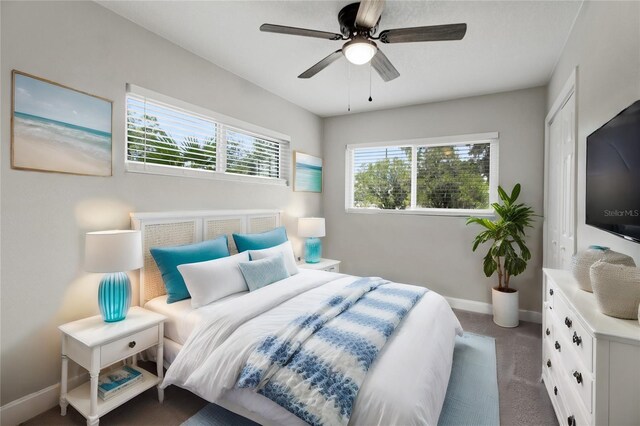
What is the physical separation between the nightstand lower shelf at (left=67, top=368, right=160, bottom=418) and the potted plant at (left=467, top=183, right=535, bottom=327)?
335 centimetres

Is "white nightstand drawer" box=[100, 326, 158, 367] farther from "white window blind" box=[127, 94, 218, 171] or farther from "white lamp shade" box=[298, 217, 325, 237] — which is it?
"white lamp shade" box=[298, 217, 325, 237]

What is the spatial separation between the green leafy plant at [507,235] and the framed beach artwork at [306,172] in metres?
2.21

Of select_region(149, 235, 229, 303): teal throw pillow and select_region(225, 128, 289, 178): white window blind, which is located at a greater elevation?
select_region(225, 128, 289, 178): white window blind

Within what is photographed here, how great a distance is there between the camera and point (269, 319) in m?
1.99

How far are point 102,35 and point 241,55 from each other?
1.09 meters

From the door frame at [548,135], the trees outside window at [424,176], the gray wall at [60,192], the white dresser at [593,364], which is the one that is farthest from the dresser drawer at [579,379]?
the gray wall at [60,192]

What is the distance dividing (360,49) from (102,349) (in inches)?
96.1

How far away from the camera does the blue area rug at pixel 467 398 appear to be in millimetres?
1917

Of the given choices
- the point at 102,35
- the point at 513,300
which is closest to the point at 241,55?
the point at 102,35

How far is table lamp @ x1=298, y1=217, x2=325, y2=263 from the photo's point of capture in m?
4.08

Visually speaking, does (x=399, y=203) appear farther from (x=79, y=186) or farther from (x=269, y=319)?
(x=79, y=186)

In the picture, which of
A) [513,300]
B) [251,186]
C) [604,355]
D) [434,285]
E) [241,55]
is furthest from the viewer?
[434,285]

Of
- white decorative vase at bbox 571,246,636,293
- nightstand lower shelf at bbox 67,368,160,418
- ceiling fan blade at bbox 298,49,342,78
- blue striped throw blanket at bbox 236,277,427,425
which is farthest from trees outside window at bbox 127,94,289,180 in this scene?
white decorative vase at bbox 571,246,636,293

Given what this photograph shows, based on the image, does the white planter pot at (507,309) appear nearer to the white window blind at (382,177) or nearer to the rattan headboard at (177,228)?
the white window blind at (382,177)
